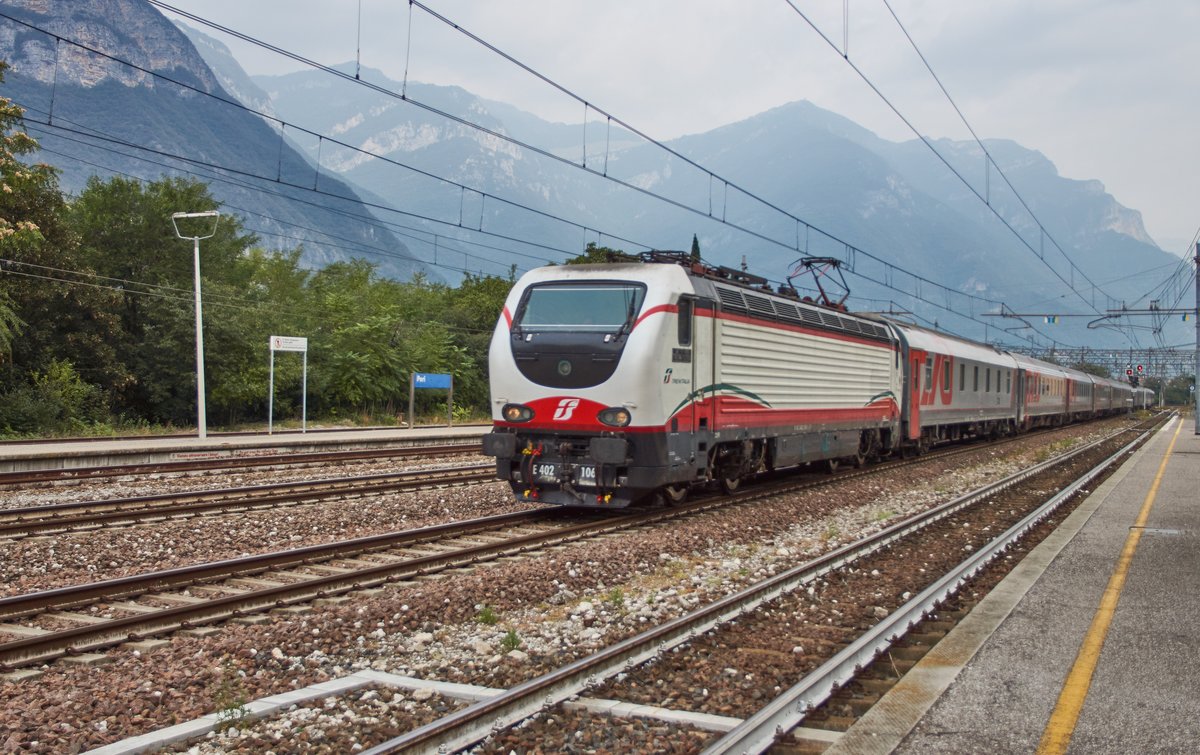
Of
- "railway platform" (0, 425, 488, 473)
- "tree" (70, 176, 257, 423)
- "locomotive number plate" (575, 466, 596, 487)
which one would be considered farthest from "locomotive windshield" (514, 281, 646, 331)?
"tree" (70, 176, 257, 423)

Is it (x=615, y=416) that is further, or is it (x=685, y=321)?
(x=685, y=321)

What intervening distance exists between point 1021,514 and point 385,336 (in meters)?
37.3

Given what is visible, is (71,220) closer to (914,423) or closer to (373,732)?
(914,423)

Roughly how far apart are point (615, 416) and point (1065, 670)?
6986mm

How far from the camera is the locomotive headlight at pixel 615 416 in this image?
1233 cm

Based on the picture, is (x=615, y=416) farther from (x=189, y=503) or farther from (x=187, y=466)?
(x=187, y=466)

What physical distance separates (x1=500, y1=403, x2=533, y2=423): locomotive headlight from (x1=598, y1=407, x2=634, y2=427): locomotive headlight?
41.1 inches

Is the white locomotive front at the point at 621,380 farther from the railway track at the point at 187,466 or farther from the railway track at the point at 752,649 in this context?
the railway track at the point at 187,466

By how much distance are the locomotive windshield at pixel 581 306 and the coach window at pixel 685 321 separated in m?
0.66

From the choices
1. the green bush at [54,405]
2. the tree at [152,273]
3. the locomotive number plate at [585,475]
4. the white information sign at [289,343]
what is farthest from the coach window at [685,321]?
the tree at [152,273]

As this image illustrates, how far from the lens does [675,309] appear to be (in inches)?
506

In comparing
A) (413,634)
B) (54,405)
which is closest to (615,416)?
(413,634)

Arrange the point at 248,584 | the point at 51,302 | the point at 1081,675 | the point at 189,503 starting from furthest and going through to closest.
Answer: the point at 51,302 < the point at 189,503 < the point at 248,584 < the point at 1081,675

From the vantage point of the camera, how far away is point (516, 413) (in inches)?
514
